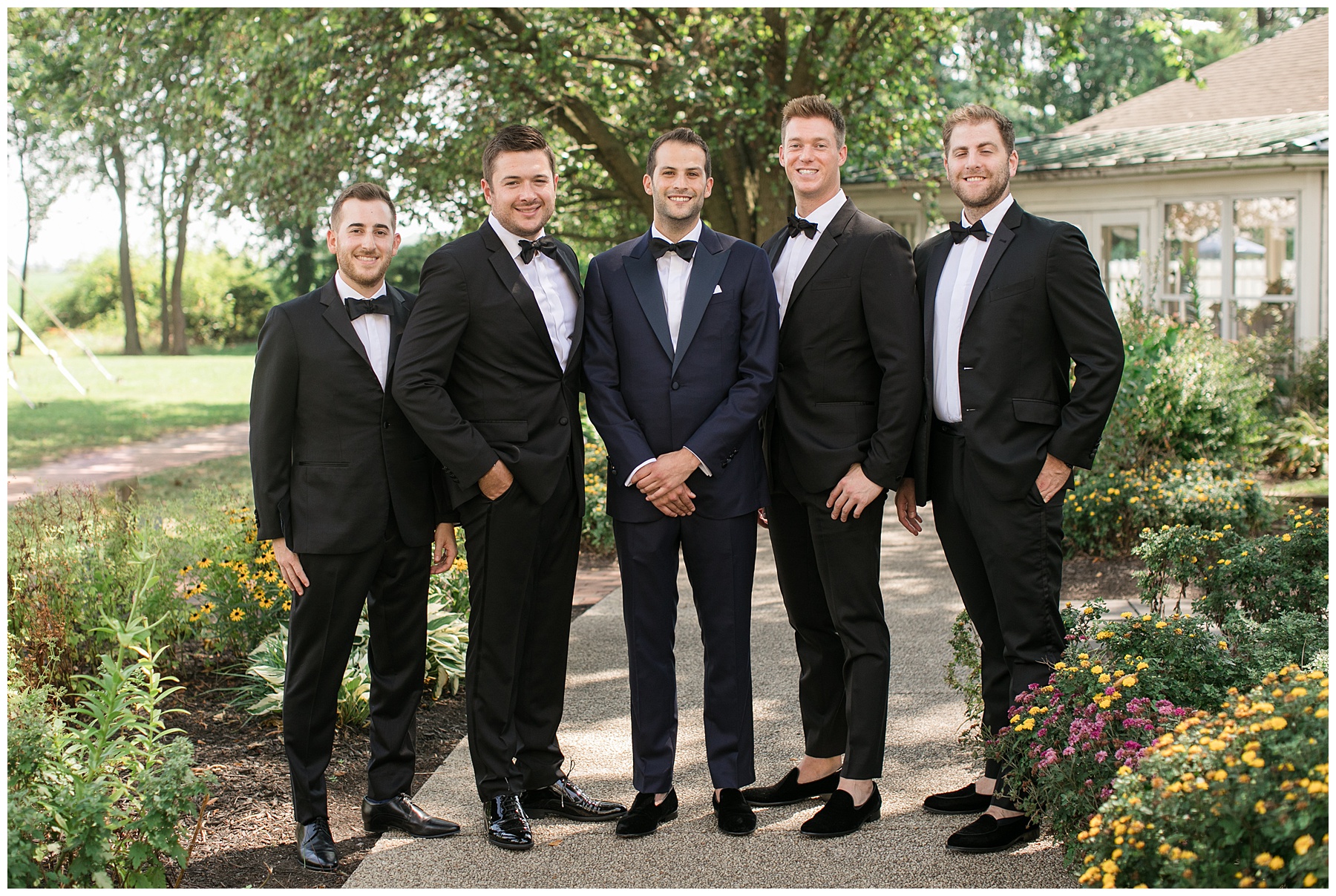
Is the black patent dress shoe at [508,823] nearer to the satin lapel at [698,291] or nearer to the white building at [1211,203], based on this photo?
the satin lapel at [698,291]

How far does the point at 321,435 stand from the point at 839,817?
2.04 m

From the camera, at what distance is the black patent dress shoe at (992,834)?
339 centimetres

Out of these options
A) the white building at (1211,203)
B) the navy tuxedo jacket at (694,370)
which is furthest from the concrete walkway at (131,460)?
the white building at (1211,203)

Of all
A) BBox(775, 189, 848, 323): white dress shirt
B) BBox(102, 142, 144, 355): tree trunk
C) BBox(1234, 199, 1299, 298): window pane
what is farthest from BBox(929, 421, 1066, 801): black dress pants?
BBox(102, 142, 144, 355): tree trunk

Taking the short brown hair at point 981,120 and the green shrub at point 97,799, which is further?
the short brown hair at point 981,120

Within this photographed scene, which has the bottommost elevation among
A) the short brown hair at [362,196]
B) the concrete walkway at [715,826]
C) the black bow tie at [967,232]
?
the concrete walkway at [715,826]

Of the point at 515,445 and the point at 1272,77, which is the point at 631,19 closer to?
the point at 515,445

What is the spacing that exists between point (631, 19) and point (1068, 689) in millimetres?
10332

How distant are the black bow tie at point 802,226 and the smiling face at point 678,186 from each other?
318 mm

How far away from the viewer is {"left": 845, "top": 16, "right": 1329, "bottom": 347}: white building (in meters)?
12.2

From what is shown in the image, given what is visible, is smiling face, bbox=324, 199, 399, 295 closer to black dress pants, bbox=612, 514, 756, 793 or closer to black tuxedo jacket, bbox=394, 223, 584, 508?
black tuxedo jacket, bbox=394, 223, 584, 508

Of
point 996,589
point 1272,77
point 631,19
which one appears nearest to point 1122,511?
point 996,589

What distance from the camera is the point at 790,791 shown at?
152 inches

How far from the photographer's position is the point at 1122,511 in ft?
23.6
